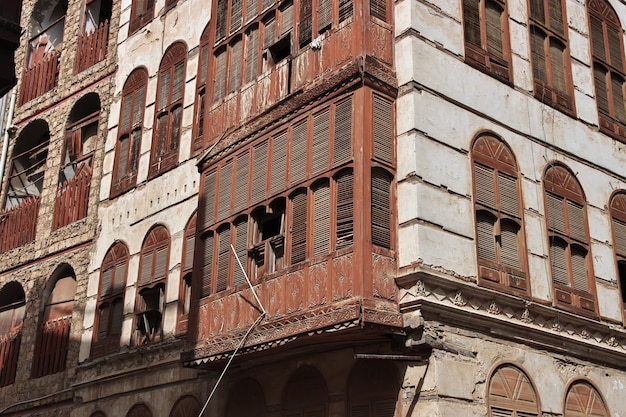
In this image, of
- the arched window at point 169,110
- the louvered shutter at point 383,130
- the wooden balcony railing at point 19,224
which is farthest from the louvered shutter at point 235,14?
the wooden balcony railing at point 19,224

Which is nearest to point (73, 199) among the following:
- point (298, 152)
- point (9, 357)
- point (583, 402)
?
point (9, 357)

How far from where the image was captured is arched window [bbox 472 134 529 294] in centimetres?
1177

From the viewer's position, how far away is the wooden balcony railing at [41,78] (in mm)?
22734

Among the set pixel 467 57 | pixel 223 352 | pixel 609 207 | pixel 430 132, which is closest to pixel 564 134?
pixel 609 207

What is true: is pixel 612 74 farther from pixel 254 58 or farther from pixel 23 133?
pixel 23 133

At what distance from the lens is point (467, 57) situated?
12742mm

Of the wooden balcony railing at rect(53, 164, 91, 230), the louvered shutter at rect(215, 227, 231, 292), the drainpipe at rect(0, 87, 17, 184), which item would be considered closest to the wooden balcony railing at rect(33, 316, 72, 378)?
the wooden balcony railing at rect(53, 164, 91, 230)

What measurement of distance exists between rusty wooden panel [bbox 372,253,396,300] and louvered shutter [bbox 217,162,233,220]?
3286 mm

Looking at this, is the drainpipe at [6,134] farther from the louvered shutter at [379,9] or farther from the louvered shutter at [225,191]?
the louvered shutter at [379,9]

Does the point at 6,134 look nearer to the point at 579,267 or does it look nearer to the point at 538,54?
the point at 538,54

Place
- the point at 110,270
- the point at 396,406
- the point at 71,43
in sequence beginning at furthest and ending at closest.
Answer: the point at 71,43 < the point at 110,270 < the point at 396,406

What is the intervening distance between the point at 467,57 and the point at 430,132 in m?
1.84

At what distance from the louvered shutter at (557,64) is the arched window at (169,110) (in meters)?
7.55

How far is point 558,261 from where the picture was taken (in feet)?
42.2
